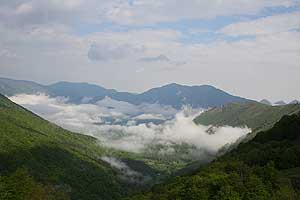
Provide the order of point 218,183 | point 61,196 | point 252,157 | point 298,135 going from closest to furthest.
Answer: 1. point 218,183
2. point 61,196
3. point 252,157
4. point 298,135

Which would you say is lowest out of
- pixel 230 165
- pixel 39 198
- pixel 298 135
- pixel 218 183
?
pixel 39 198

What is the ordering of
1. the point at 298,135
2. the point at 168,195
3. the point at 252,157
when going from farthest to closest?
the point at 298,135 → the point at 252,157 → the point at 168,195

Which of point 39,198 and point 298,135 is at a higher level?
point 298,135

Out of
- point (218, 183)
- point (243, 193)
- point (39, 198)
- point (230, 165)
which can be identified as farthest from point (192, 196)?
point (39, 198)

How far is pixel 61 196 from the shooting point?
14350 centimetres

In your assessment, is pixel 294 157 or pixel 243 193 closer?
pixel 243 193

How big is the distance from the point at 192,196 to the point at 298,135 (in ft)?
356

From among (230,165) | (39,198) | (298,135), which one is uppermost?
(298,135)

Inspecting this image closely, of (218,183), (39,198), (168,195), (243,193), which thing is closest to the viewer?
(243,193)

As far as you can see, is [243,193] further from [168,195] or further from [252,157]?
[252,157]

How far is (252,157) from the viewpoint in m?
160

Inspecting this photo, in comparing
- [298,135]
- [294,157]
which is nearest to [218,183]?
[294,157]

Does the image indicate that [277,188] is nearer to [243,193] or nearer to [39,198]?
[243,193]

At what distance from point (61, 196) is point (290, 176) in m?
70.9
